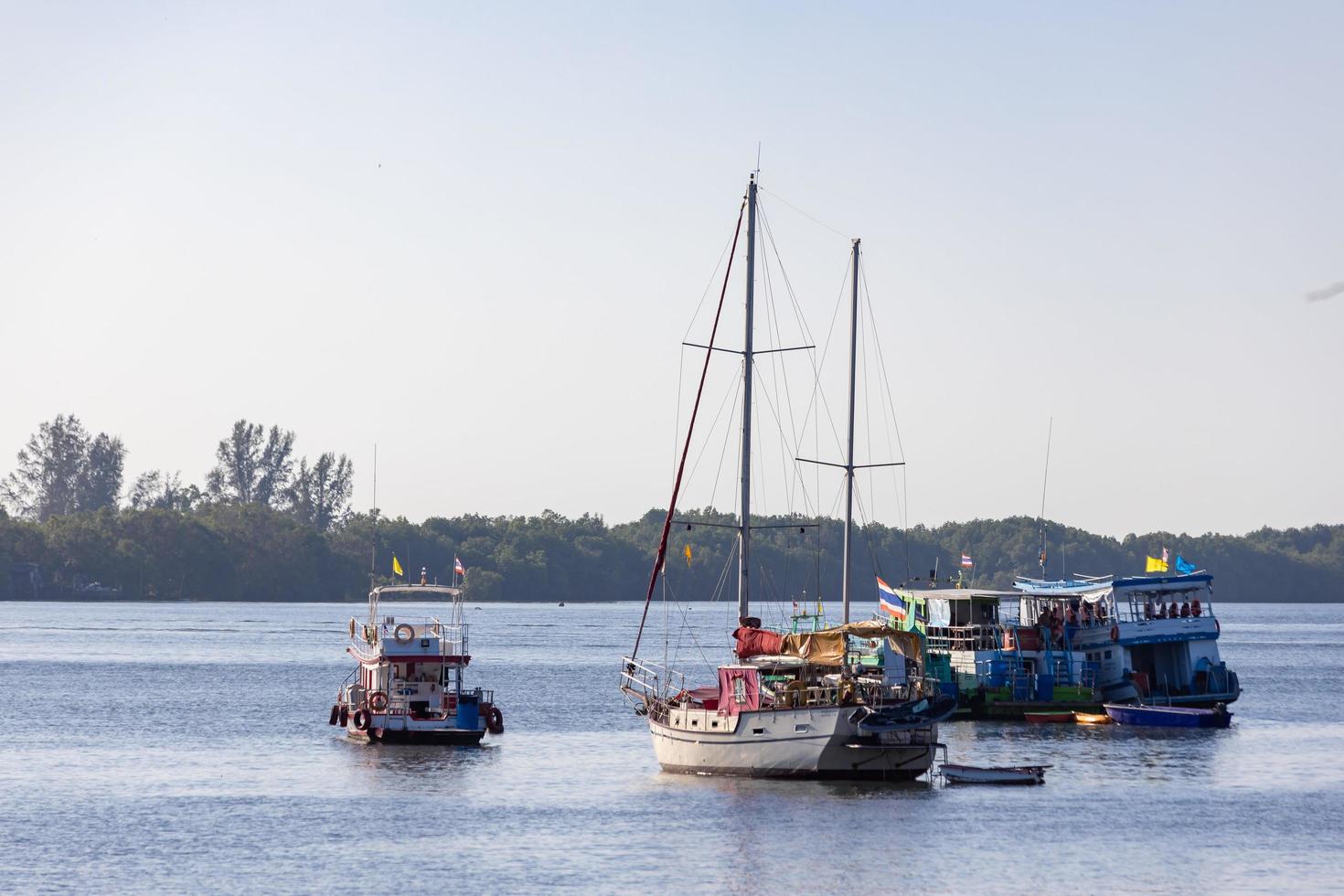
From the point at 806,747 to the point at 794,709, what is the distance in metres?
1.26

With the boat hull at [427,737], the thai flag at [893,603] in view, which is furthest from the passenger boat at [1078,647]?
the boat hull at [427,737]

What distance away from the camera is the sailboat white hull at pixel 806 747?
61.2 meters

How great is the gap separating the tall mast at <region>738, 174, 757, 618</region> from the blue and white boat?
31781 millimetres

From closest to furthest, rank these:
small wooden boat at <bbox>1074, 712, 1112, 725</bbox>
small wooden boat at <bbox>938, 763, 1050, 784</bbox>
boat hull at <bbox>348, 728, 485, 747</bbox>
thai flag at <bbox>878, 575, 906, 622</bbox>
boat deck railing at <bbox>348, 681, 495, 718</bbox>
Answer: small wooden boat at <bbox>938, 763, 1050, 784</bbox>
boat deck railing at <bbox>348, 681, 495, 718</bbox>
boat hull at <bbox>348, 728, 485, 747</bbox>
small wooden boat at <bbox>1074, 712, 1112, 725</bbox>
thai flag at <bbox>878, 575, 906, 622</bbox>

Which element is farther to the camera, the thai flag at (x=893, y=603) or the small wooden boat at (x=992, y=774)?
the thai flag at (x=893, y=603)

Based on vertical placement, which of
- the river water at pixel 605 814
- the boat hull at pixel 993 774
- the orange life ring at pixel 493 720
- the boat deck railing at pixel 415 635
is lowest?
the river water at pixel 605 814

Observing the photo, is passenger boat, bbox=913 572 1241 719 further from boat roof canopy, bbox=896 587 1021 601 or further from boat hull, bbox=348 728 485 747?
boat hull, bbox=348 728 485 747

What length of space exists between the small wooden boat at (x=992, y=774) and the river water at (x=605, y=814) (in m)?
0.78

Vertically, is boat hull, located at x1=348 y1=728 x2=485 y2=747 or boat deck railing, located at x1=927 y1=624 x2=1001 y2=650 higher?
boat deck railing, located at x1=927 y1=624 x2=1001 y2=650

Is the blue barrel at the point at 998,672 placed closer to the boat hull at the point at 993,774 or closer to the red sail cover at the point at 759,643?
the boat hull at the point at 993,774

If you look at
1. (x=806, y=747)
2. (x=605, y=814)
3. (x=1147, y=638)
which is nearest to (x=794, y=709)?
(x=806, y=747)

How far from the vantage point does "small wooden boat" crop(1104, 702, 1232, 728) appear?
8862cm

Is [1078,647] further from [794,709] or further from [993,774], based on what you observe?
[794,709]

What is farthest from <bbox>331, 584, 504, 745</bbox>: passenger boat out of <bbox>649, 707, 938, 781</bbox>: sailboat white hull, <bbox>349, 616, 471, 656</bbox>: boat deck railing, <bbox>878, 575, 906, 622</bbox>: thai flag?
<bbox>878, 575, 906, 622</bbox>: thai flag
